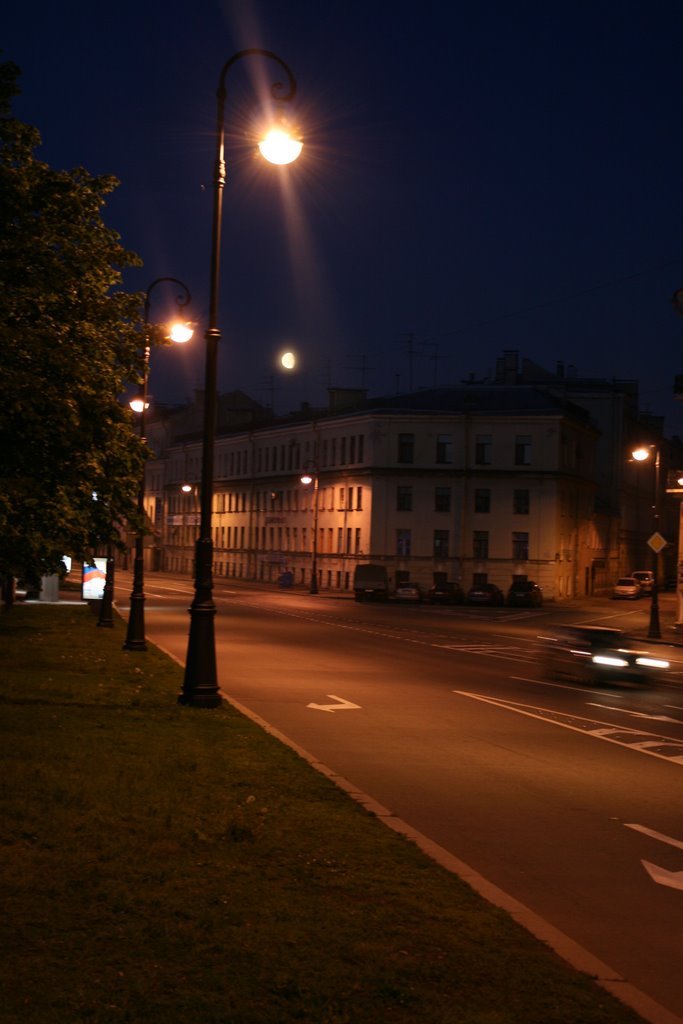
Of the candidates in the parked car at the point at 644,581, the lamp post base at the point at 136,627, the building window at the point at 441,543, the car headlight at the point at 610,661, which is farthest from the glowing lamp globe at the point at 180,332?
the parked car at the point at 644,581

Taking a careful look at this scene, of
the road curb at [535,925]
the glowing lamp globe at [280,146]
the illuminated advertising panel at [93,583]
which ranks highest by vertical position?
the glowing lamp globe at [280,146]

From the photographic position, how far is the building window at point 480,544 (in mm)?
75938

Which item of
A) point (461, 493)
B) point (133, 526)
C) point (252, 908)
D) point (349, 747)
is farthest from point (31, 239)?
point (461, 493)

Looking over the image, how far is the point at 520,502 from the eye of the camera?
76125mm

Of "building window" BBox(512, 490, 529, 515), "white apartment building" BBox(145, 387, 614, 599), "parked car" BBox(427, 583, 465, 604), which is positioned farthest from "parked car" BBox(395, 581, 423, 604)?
"building window" BBox(512, 490, 529, 515)

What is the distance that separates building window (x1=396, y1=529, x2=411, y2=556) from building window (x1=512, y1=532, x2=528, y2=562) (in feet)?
22.8

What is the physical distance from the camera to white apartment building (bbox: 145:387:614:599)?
75750mm

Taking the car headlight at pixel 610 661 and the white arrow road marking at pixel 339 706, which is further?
the car headlight at pixel 610 661

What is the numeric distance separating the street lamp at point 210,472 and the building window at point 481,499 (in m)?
59.8

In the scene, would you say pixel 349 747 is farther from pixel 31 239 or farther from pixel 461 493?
pixel 461 493

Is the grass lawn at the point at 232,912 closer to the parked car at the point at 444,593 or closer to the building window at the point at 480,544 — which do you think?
the parked car at the point at 444,593

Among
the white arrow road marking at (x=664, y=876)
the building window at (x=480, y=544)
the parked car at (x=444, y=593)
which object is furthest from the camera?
the building window at (x=480, y=544)

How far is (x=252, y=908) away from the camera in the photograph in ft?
22.1

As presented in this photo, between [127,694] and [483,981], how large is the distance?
12.3m
